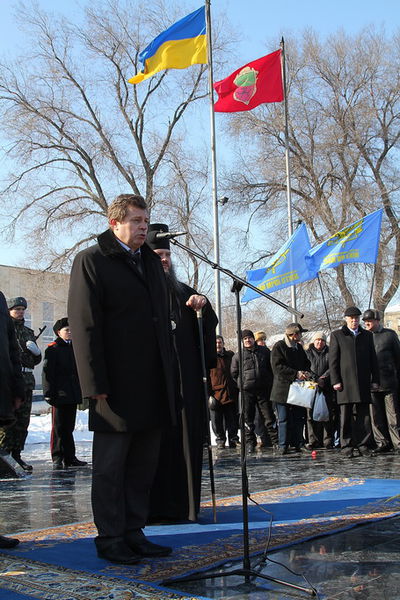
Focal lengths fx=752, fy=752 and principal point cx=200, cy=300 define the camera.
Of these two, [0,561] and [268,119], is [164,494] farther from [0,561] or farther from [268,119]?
[268,119]

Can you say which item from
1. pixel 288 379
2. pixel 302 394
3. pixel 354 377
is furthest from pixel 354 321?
pixel 288 379

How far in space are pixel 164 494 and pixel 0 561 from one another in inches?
59.1

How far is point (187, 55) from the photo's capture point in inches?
733

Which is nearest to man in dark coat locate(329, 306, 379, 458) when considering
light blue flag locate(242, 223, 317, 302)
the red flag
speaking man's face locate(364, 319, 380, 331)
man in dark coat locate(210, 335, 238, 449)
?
speaking man's face locate(364, 319, 380, 331)

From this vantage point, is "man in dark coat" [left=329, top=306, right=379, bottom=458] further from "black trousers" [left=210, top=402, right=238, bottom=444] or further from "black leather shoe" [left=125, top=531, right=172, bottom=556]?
"black leather shoe" [left=125, top=531, right=172, bottom=556]

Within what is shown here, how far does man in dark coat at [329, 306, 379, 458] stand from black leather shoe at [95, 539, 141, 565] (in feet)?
20.8

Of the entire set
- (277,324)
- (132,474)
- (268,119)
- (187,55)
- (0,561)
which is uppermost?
(268,119)

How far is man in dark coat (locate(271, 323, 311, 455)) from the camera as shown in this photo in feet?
36.5

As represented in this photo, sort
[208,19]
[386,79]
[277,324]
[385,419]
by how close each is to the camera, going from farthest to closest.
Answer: [277,324] → [386,79] → [208,19] → [385,419]

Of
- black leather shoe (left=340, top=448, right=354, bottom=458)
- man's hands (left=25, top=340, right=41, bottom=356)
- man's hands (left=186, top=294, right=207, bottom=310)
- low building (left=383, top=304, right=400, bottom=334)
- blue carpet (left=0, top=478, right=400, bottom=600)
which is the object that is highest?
low building (left=383, top=304, right=400, bottom=334)

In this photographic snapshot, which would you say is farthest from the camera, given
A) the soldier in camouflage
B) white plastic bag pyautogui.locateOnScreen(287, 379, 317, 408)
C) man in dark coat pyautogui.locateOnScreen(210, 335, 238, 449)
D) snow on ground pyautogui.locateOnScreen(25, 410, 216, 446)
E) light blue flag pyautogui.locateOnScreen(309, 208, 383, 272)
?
snow on ground pyautogui.locateOnScreen(25, 410, 216, 446)

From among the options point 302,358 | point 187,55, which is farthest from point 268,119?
point 302,358

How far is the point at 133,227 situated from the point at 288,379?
7.06 m

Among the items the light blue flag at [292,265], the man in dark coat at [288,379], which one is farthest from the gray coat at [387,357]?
the light blue flag at [292,265]
